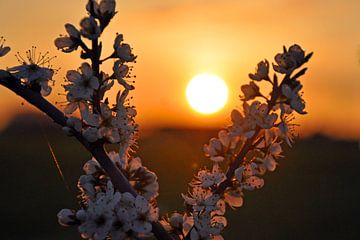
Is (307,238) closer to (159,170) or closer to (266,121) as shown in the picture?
(159,170)

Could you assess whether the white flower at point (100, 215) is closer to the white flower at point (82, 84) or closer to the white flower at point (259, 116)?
the white flower at point (82, 84)

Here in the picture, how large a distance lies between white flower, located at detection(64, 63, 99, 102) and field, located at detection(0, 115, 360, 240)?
7862mm

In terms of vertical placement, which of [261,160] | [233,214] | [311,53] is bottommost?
[233,214]

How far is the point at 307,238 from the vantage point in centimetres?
1167

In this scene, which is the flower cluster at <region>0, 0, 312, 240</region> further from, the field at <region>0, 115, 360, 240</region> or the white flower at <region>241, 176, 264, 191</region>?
the field at <region>0, 115, 360, 240</region>

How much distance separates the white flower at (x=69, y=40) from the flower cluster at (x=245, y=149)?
0.62 m

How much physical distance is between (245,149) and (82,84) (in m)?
0.63

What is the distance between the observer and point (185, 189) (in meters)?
14.9

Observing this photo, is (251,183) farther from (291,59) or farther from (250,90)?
(291,59)

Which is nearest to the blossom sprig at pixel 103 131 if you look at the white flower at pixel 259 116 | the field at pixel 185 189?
the white flower at pixel 259 116

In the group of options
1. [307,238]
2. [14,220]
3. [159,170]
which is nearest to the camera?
[307,238]

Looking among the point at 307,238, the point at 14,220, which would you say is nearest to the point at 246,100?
the point at 307,238

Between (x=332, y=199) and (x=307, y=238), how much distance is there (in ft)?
10.4

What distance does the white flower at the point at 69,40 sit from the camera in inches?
96.6
